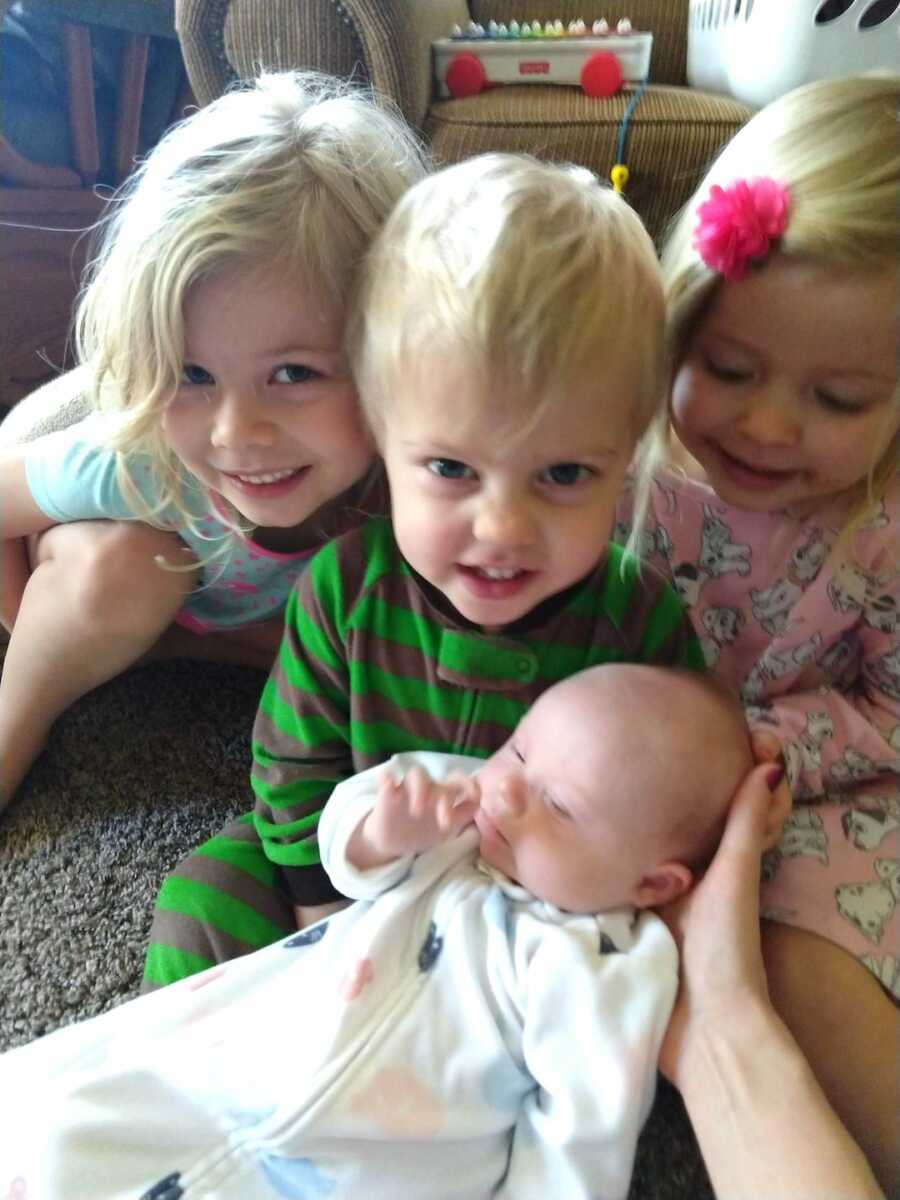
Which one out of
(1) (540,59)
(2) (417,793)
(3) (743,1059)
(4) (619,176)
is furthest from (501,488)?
(1) (540,59)

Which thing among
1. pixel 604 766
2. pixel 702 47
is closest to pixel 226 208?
pixel 604 766

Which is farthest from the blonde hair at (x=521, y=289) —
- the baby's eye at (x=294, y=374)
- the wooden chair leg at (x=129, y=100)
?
the wooden chair leg at (x=129, y=100)

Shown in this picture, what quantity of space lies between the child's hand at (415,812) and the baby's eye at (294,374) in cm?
36

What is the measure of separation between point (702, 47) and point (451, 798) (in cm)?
189

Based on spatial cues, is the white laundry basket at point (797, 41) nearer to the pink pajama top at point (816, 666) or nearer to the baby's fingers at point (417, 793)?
the pink pajama top at point (816, 666)

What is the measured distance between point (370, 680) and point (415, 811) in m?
0.18

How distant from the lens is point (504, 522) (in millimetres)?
680

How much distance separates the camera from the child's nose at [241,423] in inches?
32.2

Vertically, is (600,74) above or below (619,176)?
above

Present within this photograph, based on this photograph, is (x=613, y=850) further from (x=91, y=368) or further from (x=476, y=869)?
(x=91, y=368)

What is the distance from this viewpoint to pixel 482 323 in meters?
0.64

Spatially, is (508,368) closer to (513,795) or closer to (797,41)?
(513,795)

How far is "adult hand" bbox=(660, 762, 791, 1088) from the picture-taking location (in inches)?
28.3

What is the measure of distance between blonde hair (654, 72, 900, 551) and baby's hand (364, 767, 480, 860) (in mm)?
436
